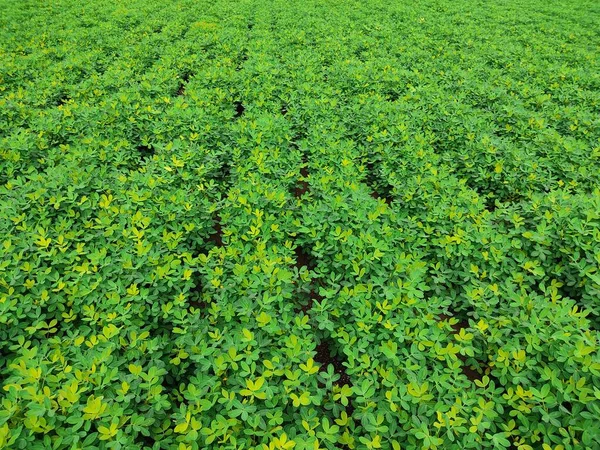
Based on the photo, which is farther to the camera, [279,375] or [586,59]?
[586,59]

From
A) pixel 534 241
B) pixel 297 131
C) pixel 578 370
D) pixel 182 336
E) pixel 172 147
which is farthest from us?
pixel 297 131

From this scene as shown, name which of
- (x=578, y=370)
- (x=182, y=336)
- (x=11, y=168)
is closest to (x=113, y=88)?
(x=11, y=168)

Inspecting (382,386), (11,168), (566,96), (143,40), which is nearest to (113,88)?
(11,168)

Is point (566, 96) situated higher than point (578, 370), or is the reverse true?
point (566, 96)

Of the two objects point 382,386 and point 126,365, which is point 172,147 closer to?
point 126,365

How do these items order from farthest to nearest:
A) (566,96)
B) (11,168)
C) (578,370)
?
1. (566,96)
2. (11,168)
3. (578,370)

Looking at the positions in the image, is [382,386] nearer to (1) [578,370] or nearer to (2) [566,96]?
(1) [578,370]

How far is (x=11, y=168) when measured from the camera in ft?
12.5

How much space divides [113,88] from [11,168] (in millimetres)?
2764

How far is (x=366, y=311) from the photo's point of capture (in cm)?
251

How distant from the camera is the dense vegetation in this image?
6.68ft

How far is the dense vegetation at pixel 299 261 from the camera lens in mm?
2035

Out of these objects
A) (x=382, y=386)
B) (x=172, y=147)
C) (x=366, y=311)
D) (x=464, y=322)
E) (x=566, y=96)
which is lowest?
(x=464, y=322)

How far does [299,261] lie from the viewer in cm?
388
